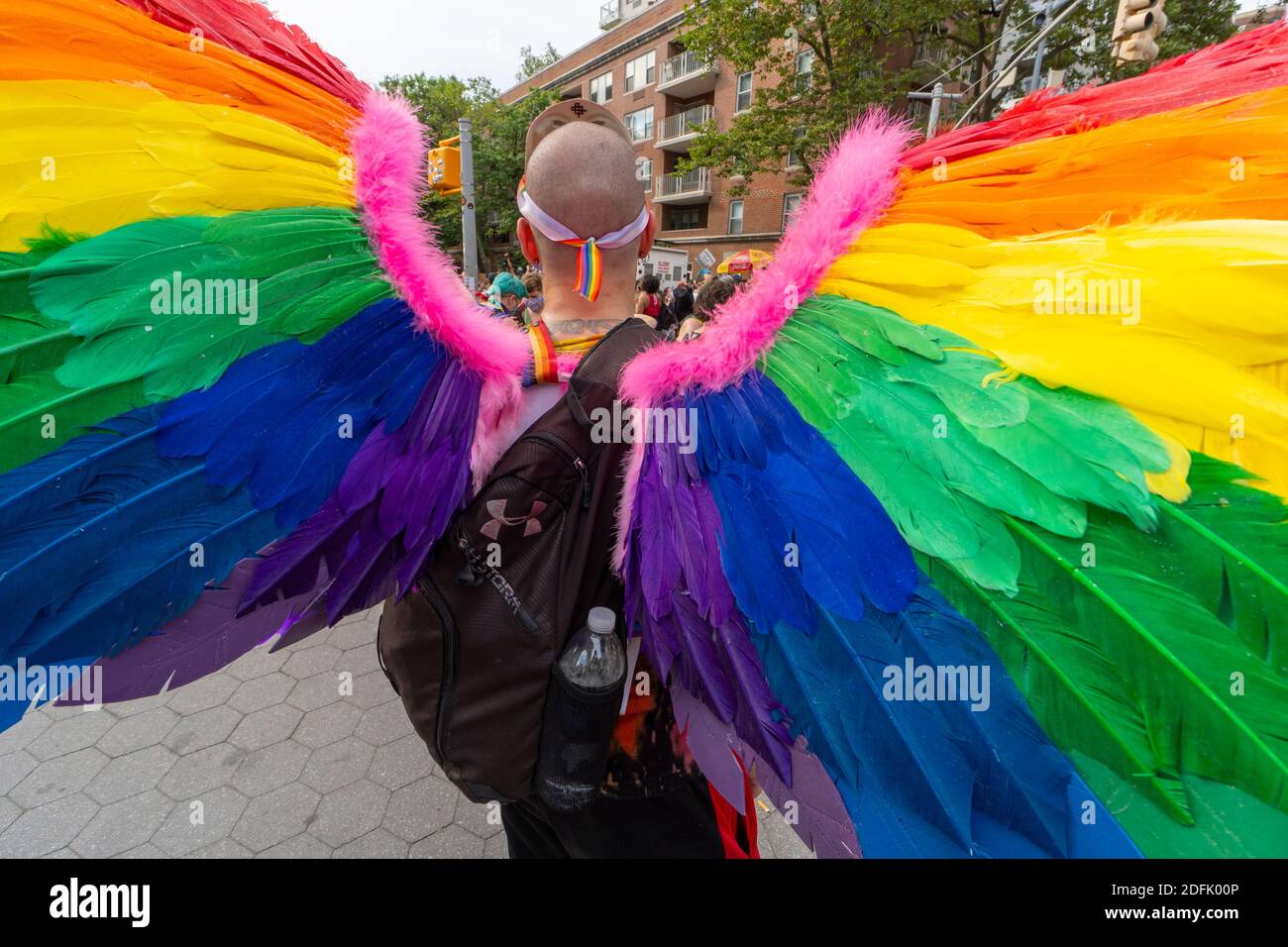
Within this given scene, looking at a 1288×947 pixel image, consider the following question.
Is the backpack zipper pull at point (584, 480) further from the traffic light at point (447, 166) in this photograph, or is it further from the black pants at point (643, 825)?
the traffic light at point (447, 166)

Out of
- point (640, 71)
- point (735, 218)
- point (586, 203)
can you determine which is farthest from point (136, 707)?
point (640, 71)

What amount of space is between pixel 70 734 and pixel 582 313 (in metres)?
3.27

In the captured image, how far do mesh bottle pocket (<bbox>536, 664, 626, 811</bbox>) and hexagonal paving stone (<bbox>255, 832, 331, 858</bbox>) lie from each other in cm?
165

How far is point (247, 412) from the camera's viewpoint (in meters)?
0.88

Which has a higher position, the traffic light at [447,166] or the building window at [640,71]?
the building window at [640,71]

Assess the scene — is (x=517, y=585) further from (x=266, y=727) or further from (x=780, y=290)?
(x=266, y=727)

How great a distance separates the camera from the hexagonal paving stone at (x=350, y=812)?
2277mm

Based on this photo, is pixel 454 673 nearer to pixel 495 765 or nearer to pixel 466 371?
pixel 495 765

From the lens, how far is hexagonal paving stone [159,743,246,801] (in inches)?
95.9

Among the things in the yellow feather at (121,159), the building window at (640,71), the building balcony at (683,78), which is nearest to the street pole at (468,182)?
the yellow feather at (121,159)

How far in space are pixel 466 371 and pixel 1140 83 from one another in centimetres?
125

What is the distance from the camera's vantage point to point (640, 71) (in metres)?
25.1

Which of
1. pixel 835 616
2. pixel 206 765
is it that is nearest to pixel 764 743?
pixel 835 616

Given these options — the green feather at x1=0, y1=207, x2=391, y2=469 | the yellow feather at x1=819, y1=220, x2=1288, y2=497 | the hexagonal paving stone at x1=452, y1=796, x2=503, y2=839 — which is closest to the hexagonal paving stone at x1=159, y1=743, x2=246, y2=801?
the hexagonal paving stone at x1=452, y1=796, x2=503, y2=839
